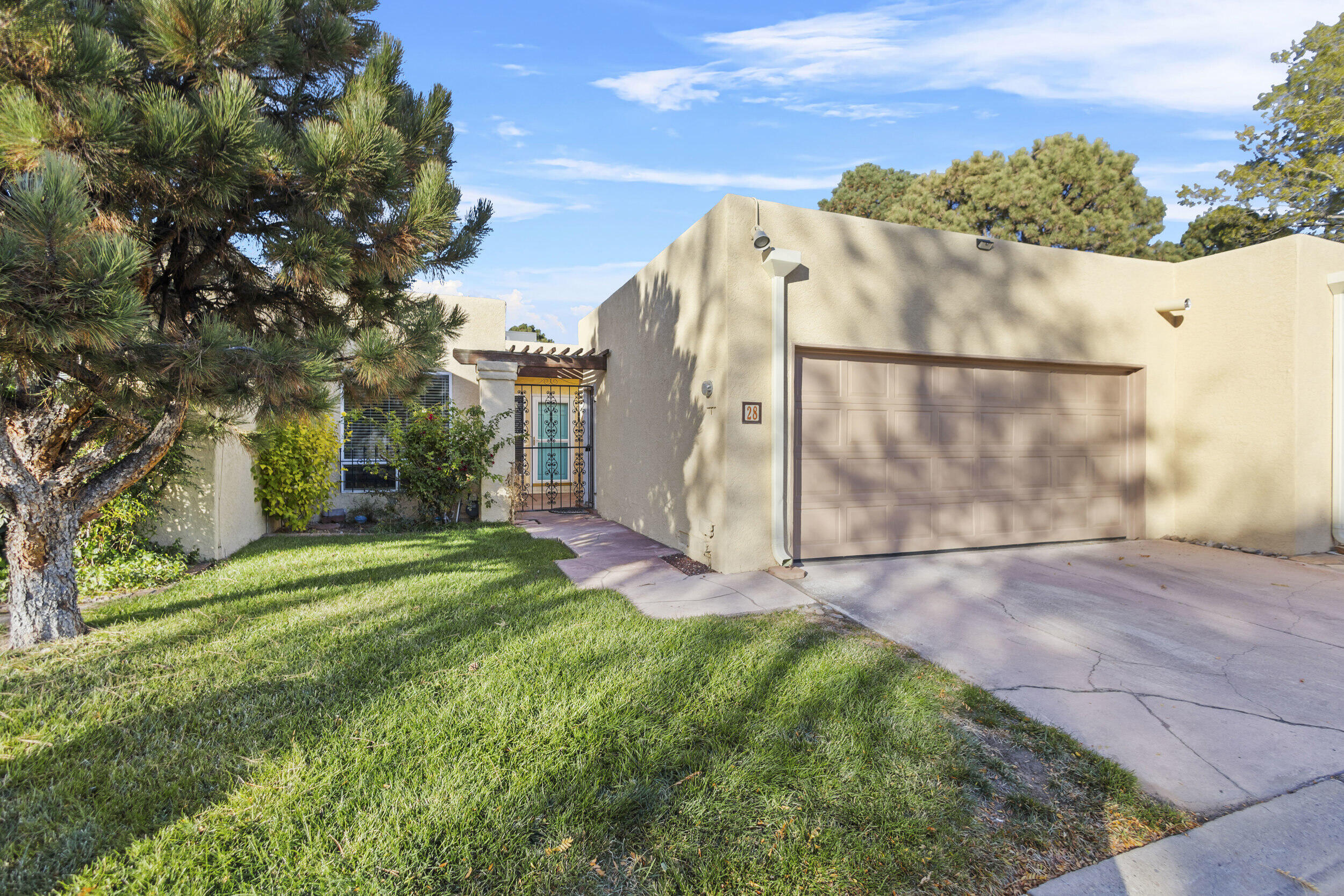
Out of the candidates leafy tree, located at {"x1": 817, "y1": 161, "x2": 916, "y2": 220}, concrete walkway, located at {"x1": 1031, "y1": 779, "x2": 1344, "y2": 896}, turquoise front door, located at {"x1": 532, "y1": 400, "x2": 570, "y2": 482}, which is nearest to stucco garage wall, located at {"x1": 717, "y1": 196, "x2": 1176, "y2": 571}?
concrete walkway, located at {"x1": 1031, "y1": 779, "x2": 1344, "y2": 896}

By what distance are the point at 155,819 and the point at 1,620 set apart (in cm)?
339

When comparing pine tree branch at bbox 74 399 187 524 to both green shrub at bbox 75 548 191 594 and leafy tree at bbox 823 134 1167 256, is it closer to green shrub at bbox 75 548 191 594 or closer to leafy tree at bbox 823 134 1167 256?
green shrub at bbox 75 548 191 594

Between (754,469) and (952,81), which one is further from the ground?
(952,81)

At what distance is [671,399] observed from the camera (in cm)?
666

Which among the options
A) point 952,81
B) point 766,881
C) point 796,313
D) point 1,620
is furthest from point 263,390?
point 952,81

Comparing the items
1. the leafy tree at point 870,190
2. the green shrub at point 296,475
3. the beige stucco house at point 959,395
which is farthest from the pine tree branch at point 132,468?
the leafy tree at point 870,190

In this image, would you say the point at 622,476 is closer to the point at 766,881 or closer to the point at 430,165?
the point at 430,165

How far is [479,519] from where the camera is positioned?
8.48 meters

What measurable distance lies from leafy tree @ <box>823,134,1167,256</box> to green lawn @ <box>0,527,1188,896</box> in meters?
16.4

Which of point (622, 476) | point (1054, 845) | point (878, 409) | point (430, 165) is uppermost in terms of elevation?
point (430, 165)

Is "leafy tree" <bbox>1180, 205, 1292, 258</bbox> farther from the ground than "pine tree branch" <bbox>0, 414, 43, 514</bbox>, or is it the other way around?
"leafy tree" <bbox>1180, 205, 1292, 258</bbox>

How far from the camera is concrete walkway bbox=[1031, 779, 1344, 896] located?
5.89 feet

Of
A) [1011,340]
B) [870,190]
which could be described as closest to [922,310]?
[1011,340]

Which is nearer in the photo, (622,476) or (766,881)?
(766,881)
